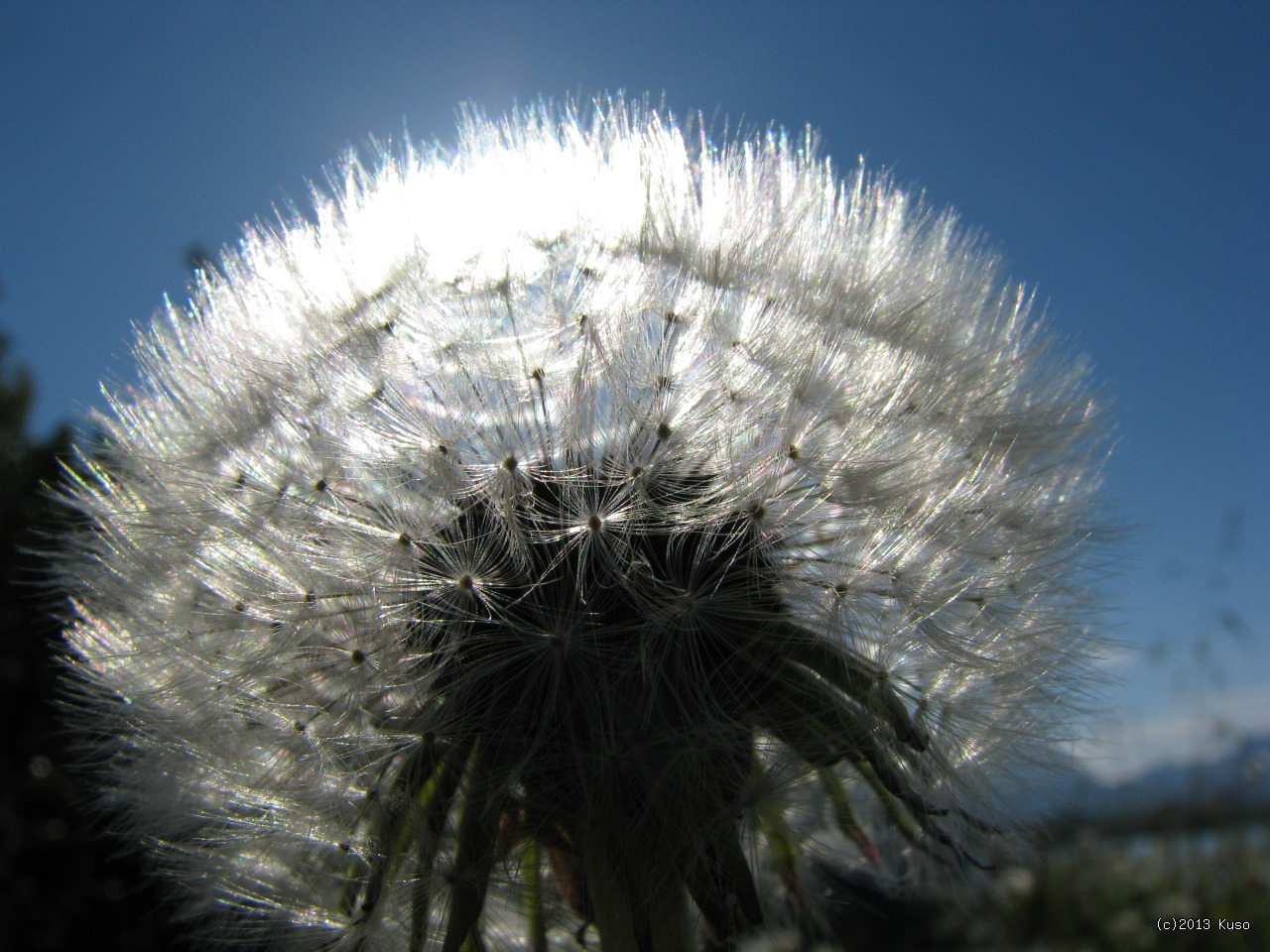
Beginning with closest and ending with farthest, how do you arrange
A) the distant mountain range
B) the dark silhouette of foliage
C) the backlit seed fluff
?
the backlit seed fluff < the distant mountain range < the dark silhouette of foliage

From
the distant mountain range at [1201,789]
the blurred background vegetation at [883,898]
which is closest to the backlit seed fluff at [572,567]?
the blurred background vegetation at [883,898]

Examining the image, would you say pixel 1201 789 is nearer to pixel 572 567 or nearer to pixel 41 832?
pixel 572 567

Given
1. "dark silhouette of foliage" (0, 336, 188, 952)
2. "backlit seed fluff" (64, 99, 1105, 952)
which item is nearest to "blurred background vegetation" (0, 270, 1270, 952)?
"dark silhouette of foliage" (0, 336, 188, 952)

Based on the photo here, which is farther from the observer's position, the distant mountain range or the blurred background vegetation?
the distant mountain range

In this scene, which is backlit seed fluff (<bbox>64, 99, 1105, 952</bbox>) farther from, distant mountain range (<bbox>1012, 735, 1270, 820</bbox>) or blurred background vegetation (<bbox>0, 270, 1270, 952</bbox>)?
distant mountain range (<bbox>1012, 735, 1270, 820</bbox>)

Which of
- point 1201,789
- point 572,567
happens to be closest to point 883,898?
point 1201,789

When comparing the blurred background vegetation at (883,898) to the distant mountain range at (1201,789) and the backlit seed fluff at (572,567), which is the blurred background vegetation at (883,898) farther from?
the backlit seed fluff at (572,567)

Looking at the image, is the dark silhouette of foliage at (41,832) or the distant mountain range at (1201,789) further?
the dark silhouette of foliage at (41,832)
